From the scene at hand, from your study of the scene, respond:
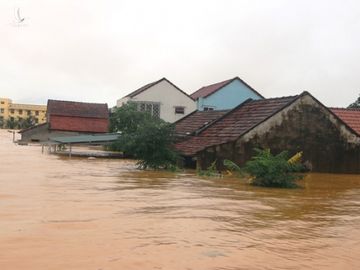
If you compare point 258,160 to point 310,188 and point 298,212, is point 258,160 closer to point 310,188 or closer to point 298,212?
point 310,188

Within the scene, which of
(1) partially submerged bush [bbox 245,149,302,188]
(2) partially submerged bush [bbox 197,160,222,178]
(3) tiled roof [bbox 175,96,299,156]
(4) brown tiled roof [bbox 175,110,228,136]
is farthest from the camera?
(4) brown tiled roof [bbox 175,110,228,136]

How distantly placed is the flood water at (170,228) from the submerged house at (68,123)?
34.8 metres

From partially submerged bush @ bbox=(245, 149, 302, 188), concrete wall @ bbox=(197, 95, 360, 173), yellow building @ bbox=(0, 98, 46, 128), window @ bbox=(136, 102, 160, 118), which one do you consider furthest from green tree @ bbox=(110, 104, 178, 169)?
yellow building @ bbox=(0, 98, 46, 128)

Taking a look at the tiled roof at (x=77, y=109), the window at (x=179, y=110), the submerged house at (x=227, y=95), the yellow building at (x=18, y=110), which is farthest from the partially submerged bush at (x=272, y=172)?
the yellow building at (x=18, y=110)

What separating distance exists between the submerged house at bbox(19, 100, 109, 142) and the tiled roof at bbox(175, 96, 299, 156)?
23.8 metres

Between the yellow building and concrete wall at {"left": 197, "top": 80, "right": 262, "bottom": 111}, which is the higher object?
the yellow building

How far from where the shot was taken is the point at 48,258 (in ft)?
21.0

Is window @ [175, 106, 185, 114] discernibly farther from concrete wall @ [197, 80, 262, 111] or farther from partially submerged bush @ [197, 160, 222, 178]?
partially submerged bush @ [197, 160, 222, 178]

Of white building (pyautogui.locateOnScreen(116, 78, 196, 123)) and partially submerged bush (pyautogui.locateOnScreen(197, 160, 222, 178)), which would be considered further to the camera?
white building (pyautogui.locateOnScreen(116, 78, 196, 123))

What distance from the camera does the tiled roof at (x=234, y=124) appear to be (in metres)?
24.3

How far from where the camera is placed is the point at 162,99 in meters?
50.2

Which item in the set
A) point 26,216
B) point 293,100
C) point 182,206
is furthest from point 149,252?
point 293,100

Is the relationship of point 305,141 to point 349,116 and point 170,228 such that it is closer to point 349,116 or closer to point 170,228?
point 349,116

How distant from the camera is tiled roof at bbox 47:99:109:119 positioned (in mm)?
51344
